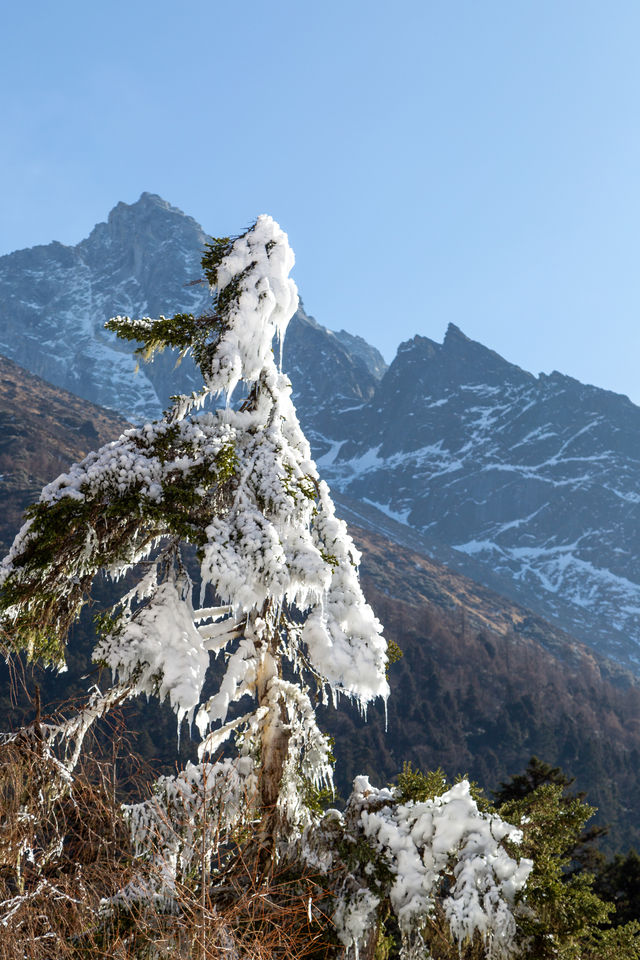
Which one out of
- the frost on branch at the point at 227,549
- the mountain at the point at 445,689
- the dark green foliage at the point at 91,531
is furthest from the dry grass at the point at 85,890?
the mountain at the point at 445,689

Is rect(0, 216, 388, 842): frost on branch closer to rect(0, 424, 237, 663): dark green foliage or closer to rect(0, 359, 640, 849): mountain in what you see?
rect(0, 424, 237, 663): dark green foliage

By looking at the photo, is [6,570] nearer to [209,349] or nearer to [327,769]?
[209,349]

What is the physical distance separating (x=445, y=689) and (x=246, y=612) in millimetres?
82325

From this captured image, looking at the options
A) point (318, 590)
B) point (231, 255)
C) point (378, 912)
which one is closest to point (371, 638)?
point (318, 590)

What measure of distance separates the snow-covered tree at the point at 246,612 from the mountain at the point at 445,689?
49.0m

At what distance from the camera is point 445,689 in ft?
275

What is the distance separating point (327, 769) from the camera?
6.87 metres

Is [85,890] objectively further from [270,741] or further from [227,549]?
[227,549]

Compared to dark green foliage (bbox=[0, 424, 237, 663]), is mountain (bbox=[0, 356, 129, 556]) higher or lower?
lower

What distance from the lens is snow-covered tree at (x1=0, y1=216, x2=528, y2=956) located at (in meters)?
5.85

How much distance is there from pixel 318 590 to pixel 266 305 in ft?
9.45

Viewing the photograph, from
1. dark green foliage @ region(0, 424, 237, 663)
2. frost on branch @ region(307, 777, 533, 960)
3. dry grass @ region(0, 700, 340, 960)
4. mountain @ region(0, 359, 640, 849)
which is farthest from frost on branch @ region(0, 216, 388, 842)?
mountain @ region(0, 359, 640, 849)

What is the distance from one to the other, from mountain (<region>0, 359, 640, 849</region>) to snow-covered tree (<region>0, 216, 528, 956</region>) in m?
49.0

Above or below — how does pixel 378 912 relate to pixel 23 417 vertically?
above
